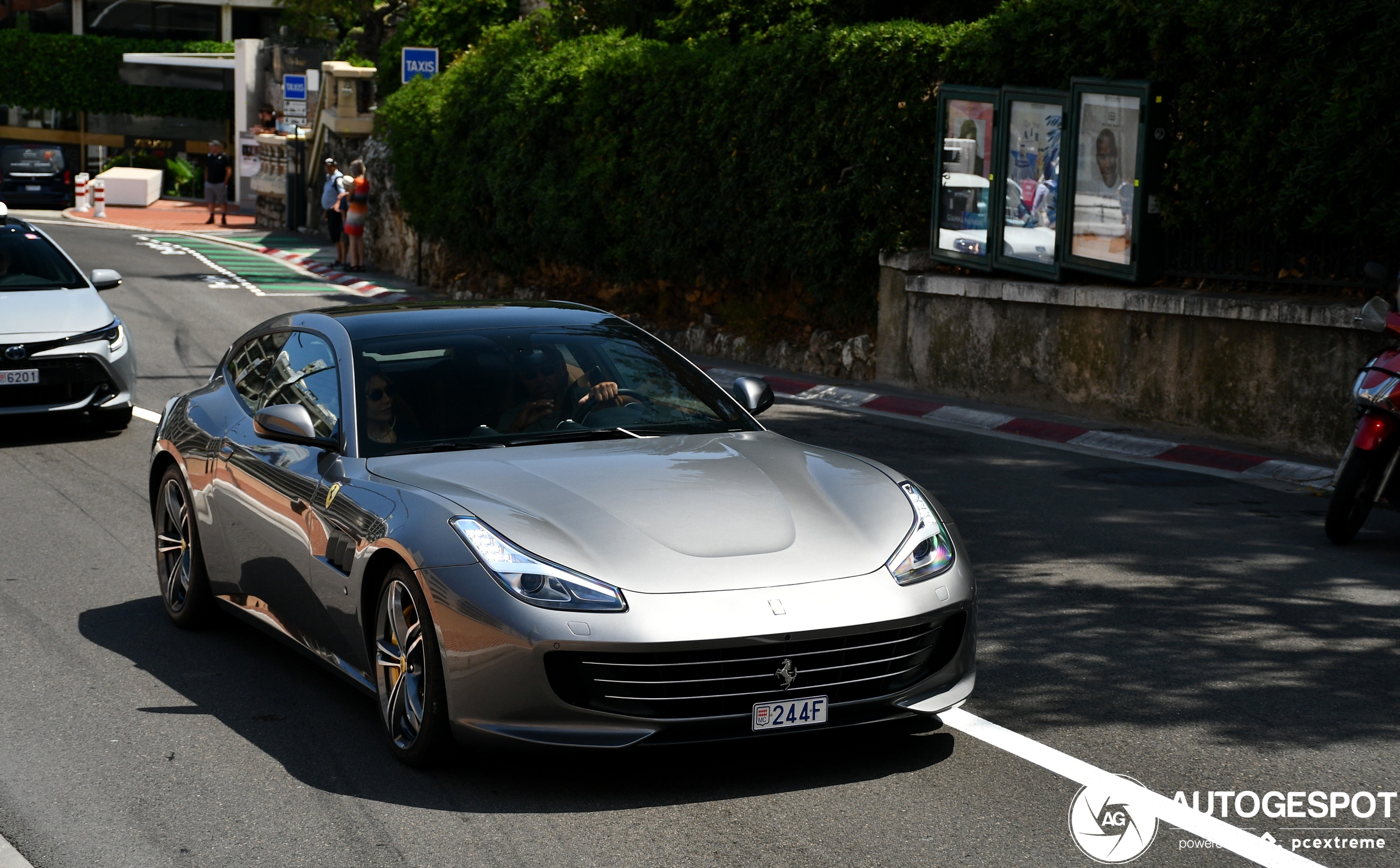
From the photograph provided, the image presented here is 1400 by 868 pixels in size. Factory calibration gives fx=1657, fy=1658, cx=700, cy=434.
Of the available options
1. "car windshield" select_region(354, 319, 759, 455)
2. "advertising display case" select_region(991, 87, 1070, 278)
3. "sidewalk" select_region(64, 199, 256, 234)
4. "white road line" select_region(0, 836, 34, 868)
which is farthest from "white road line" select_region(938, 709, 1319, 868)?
"sidewalk" select_region(64, 199, 256, 234)

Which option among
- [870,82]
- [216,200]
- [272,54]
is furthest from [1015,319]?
[272,54]

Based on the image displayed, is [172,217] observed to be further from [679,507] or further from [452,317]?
[679,507]

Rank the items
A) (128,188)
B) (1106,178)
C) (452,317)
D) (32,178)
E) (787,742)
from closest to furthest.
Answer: (787,742) → (452,317) → (1106,178) → (32,178) → (128,188)

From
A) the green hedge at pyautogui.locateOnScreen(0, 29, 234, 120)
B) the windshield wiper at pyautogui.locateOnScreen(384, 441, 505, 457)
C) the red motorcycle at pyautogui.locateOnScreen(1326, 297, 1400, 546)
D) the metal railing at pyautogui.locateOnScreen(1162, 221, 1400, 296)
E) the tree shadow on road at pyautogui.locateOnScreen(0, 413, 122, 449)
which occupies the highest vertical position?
the green hedge at pyautogui.locateOnScreen(0, 29, 234, 120)

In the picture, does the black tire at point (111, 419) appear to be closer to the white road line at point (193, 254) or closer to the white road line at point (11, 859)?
the white road line at point (11, 859)

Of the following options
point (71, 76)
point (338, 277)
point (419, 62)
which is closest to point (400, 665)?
point (338, 277)

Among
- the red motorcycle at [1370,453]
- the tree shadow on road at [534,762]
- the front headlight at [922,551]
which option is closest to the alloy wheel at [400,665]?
the tree shadow on road at [534,762]

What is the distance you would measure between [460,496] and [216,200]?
43758 mm

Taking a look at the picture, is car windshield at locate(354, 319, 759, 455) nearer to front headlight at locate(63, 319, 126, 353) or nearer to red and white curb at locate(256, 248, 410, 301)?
front headlight at locate(63, 319, 126, 353)

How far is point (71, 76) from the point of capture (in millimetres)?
68188

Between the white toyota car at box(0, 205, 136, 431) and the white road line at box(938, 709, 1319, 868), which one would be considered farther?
the white toyota car at box(0, 205, 136, 431)

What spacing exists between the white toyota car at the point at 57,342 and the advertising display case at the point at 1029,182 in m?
7.57

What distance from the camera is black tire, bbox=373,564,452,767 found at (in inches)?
197

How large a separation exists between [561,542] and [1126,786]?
6.03 feet
